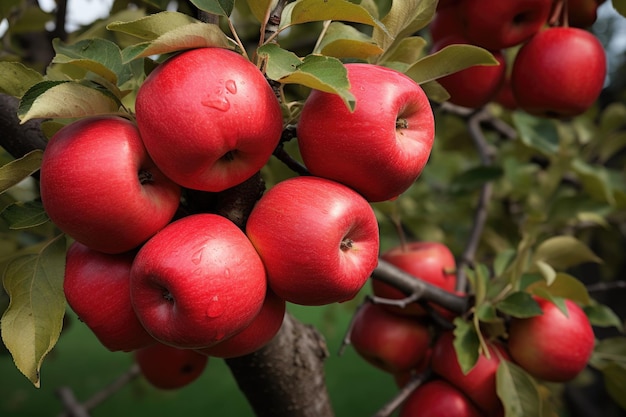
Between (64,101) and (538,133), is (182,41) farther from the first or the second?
(538,133)

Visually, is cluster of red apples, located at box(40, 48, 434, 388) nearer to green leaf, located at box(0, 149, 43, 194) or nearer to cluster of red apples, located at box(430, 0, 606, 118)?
green leaf, located at box(0, 149, 43, 194)

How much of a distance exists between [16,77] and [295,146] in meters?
0.33

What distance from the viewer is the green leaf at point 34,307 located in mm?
624

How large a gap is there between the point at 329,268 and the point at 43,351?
1.02 ft

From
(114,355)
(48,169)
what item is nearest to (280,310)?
(48,169)

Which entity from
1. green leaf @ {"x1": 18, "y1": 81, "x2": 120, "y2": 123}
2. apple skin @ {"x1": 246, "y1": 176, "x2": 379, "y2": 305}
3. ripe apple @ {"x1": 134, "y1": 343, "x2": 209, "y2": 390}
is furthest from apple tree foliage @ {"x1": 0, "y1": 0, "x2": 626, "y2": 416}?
ripe apple @ {"x1": 134, "y1": 343, "x2": 209, "y2": 390}

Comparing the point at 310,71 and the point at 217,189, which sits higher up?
the point at 310,71

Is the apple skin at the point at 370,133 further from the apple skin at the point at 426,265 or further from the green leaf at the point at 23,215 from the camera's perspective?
the apple skin at the point at 426,265

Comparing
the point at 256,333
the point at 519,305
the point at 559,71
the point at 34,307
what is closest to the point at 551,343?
the point at 519,305

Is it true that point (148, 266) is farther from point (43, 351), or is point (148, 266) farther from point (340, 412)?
point (340, 412)

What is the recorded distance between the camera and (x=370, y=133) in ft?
1.88

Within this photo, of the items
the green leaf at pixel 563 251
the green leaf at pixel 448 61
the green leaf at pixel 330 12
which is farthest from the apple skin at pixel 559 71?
the green leaf at pixel 330 12

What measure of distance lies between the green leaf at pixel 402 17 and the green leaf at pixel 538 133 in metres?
0.75

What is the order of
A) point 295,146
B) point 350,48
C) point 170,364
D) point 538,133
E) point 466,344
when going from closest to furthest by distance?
point 350,48
point 295,146
point 466,344
point 170,364
point 538,133
